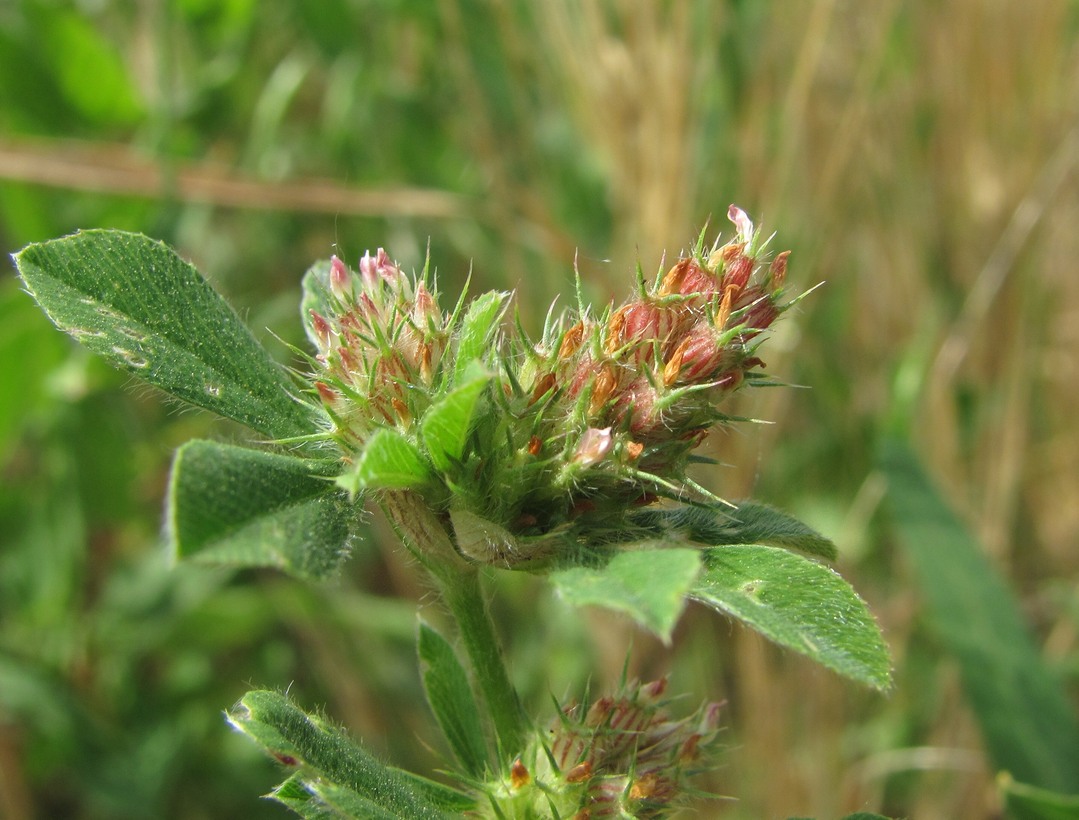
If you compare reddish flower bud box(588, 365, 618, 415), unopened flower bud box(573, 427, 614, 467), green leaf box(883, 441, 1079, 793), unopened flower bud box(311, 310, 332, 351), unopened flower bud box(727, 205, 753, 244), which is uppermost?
unopened flower bud box(727, 205, 753, 244)

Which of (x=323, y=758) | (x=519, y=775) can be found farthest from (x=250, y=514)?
(x=519, y=775)

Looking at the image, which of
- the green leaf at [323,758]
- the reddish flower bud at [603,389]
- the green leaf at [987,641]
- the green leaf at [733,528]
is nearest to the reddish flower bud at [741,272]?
the reddish flower bud at [603,389]

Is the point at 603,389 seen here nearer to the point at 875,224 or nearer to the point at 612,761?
the point at 612,761

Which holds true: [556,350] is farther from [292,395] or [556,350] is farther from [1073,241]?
[1073,241]

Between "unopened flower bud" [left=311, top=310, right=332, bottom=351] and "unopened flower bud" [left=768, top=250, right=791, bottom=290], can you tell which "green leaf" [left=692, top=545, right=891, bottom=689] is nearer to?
"unopened flower bud" [left=768, top=250, right=791, bottom=290]

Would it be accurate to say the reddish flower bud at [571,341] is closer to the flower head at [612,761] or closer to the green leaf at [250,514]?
the green leaf at [250,514]

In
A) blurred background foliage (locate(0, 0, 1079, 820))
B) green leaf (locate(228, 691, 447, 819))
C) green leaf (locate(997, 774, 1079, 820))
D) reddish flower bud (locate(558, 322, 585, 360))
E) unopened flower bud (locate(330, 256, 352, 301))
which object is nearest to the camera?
green leaf (locate(228, 691, 447, 819))

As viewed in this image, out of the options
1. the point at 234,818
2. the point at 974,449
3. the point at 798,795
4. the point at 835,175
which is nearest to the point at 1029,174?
the point at 835,175

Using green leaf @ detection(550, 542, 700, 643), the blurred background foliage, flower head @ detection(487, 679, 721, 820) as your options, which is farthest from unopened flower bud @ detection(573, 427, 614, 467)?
the blurred background foliage
